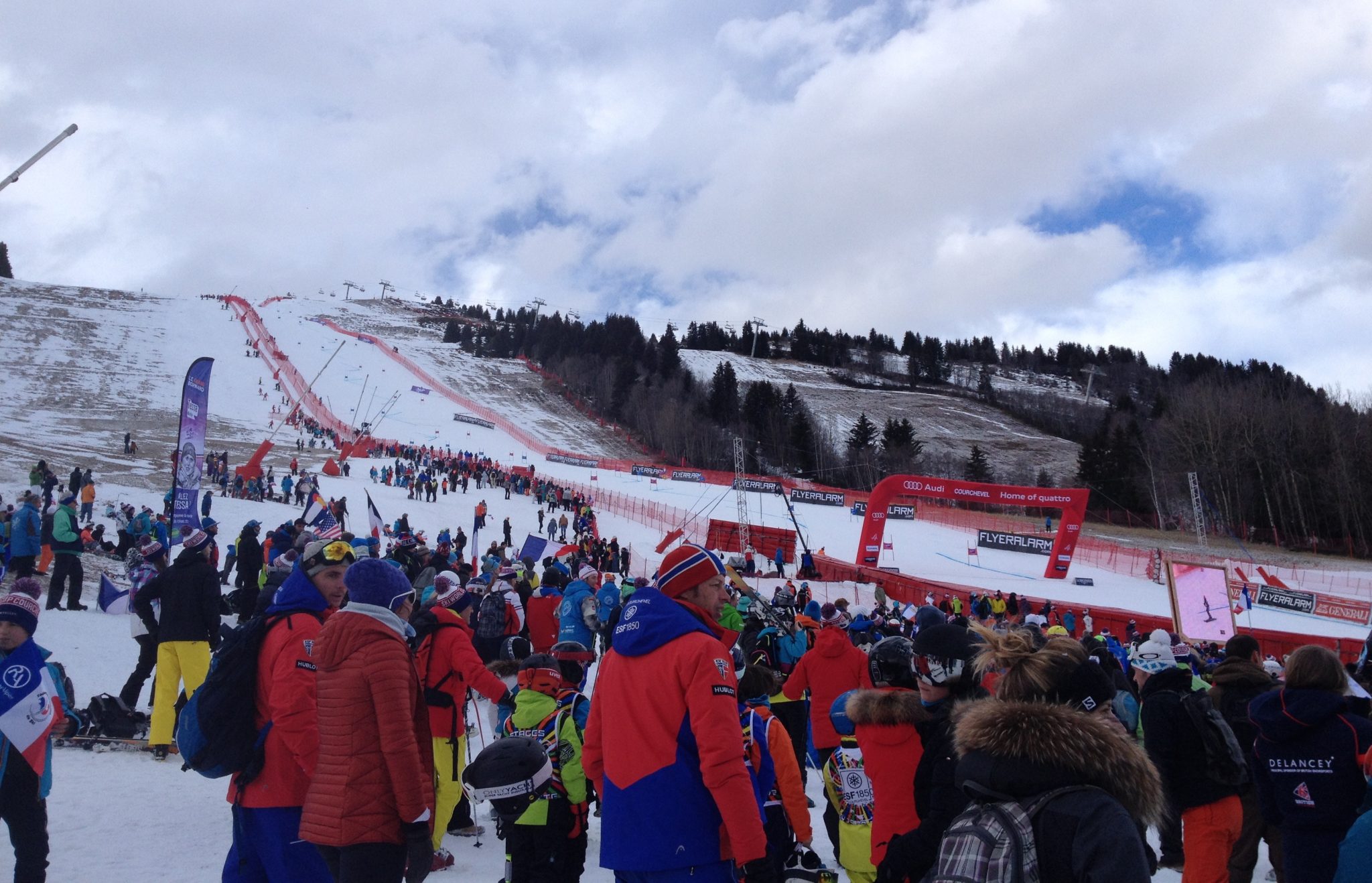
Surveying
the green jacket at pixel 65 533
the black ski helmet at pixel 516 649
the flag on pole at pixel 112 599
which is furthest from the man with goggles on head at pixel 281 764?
the flag on pole at pixel 112 599

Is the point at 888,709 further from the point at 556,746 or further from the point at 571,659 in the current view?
the point at 571,659

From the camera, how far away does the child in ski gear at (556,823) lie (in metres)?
3.81

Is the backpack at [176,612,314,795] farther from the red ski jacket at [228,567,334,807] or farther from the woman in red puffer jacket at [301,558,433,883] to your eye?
the woman in red puffer jacket at [301,558,433,883]

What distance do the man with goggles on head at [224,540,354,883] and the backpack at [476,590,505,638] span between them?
4.38 metres

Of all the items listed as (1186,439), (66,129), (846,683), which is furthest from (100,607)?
(1186,439)

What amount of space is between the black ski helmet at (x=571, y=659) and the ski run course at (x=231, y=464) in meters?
1.33

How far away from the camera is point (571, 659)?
4.51m

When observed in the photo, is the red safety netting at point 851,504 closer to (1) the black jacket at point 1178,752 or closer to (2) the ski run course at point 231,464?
(2) the ski run course at point 231,464

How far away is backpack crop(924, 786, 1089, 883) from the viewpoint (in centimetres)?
172

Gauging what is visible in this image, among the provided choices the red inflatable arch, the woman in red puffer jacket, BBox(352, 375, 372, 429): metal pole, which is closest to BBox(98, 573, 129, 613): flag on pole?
the woman in red puffer jacket

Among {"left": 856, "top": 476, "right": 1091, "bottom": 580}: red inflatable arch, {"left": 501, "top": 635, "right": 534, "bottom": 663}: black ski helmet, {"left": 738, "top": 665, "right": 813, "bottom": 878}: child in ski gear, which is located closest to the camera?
{"left": 738, "top": 665, "right": 813, "bottom": 878}: child in ski gear

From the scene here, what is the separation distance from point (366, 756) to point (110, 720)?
549 centimetres

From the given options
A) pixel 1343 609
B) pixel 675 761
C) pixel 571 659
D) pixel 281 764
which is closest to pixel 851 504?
pixel 1343 609

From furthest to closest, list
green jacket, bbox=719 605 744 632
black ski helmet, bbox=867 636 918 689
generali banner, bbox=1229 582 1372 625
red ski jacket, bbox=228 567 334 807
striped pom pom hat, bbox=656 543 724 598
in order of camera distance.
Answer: generali banner, bbox=1229 582 1372 625
green jacket, bbox=719 605 744 632
black ski helmet, bbox=867 636 918 689
red ski jacket, bbox=228 567 334 807
striped pom pom hat, bbox=656 543 724 598
